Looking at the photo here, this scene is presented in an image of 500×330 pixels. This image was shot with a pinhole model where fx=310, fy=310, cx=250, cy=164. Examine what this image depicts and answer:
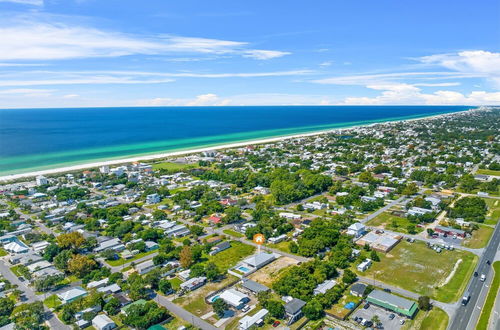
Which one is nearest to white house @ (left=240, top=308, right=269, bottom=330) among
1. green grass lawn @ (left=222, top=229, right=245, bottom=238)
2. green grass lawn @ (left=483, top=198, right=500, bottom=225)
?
green grass lawn @ (left=222, top=229, right=245, bottom=238)

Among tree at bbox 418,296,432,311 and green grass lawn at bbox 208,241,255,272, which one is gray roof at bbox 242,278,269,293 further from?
tree at bbox 418,296,432,311

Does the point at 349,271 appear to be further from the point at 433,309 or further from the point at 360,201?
the point at 360,201

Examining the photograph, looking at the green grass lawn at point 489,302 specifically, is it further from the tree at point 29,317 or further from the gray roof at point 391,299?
the tree at point 29,317

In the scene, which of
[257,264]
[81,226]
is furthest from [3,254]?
[257,264]

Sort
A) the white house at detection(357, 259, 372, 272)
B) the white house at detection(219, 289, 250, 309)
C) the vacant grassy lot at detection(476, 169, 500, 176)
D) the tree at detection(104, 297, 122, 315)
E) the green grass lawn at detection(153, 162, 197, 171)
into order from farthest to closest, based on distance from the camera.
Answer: the green grass lawn at detection(153, 162, 197, 171) < the vacant grassy lot at detection(476, 169, 500, 176) < the white house at detection(357, 259, 372, 272) < the white house at detection(219, 289, 250, 309) < the tree at detection(104, 297, 122, 315)

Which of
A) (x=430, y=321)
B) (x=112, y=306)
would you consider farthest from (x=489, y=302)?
(x=112, y=306)
